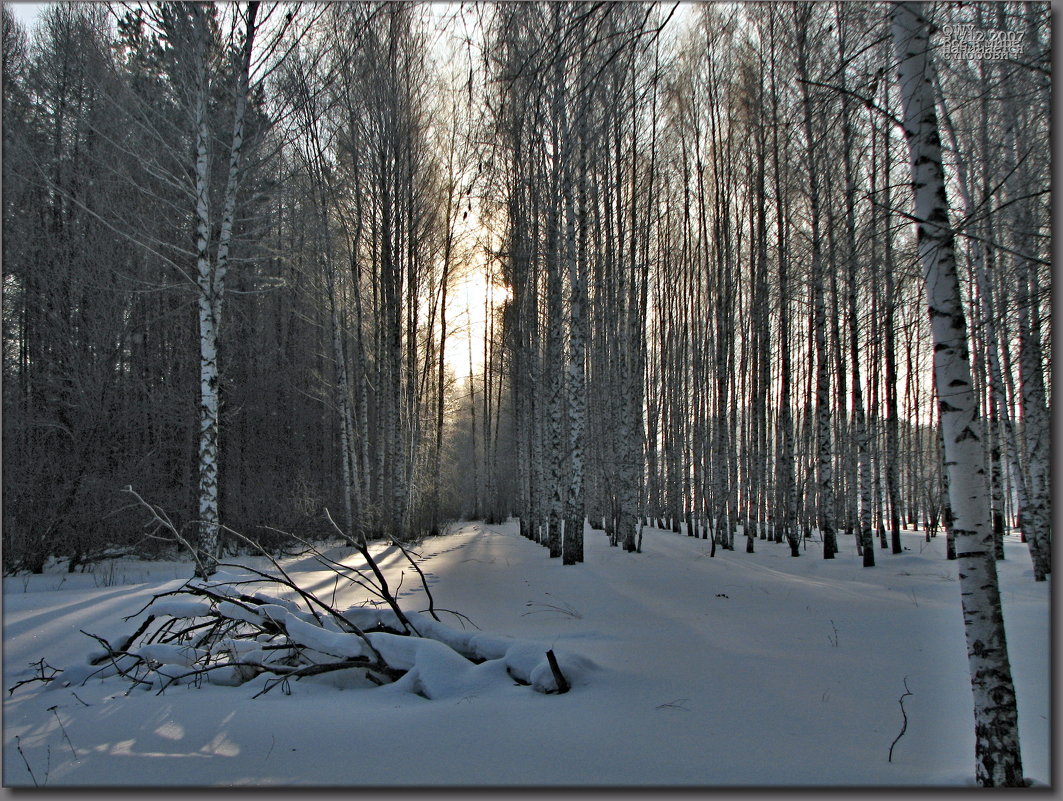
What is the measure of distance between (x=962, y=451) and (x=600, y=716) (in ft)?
6.40

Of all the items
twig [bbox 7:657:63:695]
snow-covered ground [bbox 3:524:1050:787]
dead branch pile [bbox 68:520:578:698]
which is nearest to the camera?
snow-covered ground [bbox 3:524:1050:787]

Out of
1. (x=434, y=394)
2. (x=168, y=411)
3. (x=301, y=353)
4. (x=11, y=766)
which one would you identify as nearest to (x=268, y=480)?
(x=168, y=411)

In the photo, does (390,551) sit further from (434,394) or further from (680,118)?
(680,118)

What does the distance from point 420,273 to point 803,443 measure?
524 inches

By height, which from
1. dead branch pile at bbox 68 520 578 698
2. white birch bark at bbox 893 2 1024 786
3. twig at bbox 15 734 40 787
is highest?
white birch bark at bbox 893 2 1024 786

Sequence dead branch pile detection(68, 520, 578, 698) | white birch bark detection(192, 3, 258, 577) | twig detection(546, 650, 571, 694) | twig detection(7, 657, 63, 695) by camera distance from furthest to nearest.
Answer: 1. white birch bark detection(192, 3, 258, 577)
2. twig detection(7, 657, 63, 695)
3. dead branch pile detection(68, 520, 578, 698)
4. twig detection(546, 650, 571, 694)

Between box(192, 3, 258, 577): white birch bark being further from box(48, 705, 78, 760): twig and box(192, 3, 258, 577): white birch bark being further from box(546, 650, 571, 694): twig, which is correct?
box(546, 650, 571, 694): twig

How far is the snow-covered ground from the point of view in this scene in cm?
246

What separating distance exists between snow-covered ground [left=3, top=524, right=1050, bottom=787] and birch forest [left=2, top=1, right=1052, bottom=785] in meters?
1.55

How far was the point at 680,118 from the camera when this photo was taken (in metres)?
14.8

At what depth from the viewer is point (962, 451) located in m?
2.33

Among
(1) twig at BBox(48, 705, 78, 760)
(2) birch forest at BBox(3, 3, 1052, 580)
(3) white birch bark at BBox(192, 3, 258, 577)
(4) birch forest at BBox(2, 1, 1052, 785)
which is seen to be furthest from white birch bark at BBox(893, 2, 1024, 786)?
(3) white birch bark at BBox(192, 3, 258, 577)

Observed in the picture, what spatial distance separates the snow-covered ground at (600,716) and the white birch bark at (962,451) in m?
0.26

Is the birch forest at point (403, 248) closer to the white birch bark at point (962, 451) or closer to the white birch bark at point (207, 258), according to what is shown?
the white birch bark at point (207, 258)
